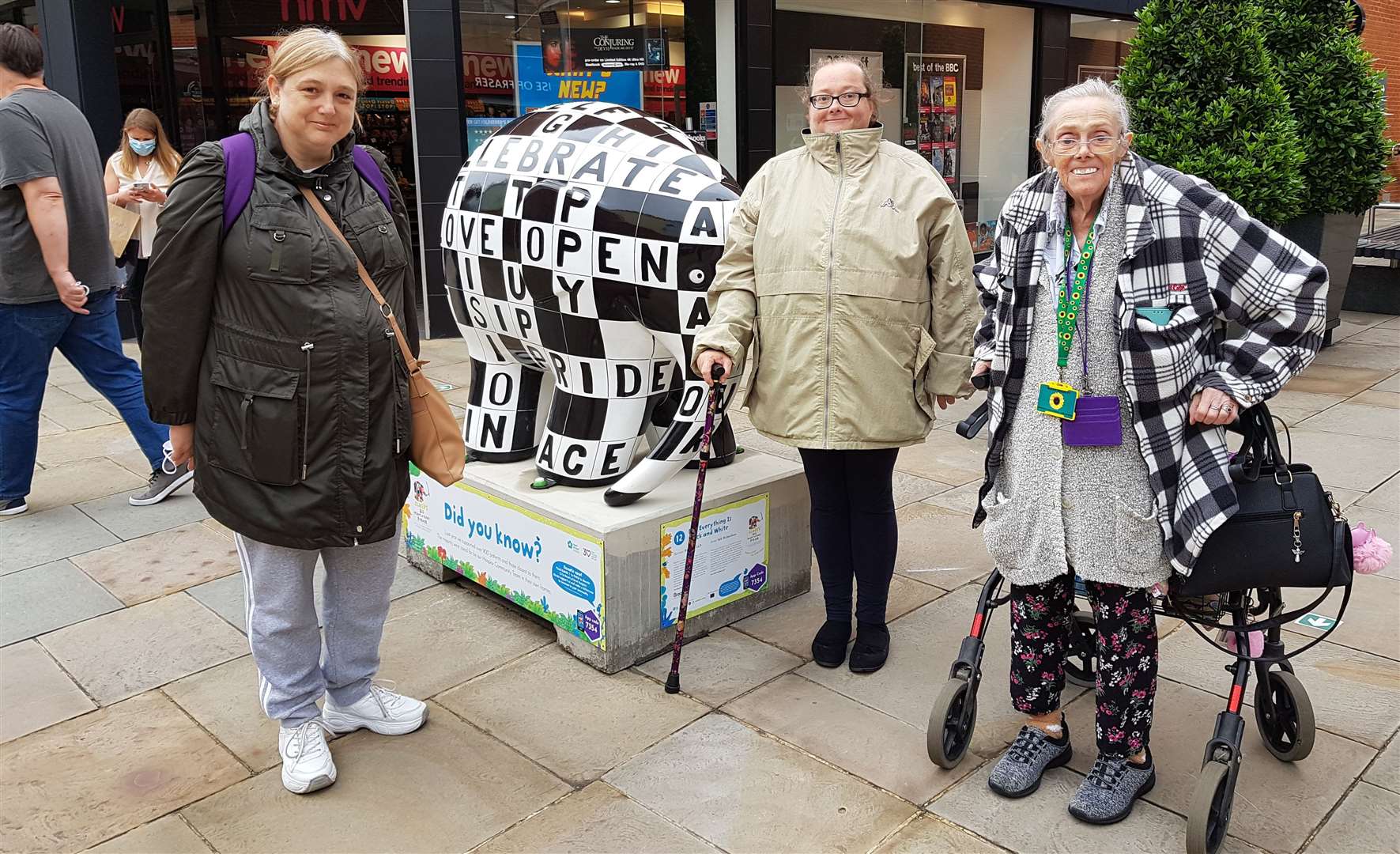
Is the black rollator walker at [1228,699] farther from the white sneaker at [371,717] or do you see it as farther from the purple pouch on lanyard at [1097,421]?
the white sneaker at [371,717]

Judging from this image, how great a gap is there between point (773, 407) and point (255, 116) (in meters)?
1.58

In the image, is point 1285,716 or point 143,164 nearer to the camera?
point 1285,716

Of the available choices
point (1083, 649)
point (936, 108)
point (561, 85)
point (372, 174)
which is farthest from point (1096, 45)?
point (372, 174)

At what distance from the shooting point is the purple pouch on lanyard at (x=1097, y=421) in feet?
8.77

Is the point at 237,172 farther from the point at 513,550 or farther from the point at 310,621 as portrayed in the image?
the point at 513,550

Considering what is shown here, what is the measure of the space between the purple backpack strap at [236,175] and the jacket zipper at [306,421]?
33cm

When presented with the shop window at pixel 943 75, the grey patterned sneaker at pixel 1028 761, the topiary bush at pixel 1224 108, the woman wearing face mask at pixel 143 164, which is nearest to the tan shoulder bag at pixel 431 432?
the grey patterned sneaker at pixel 1028 761

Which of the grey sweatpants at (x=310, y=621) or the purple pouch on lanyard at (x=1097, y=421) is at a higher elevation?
the purple pouch on lanyard at (x=1097, y=421)

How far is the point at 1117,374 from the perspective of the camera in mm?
2672

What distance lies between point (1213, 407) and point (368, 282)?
2.01 metres

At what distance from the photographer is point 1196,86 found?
725 cm

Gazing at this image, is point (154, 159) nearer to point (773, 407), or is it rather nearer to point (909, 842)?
point (773, 407)

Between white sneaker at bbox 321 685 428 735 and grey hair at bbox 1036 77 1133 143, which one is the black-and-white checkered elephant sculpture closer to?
white sneaker at bbox 321 685 428 735

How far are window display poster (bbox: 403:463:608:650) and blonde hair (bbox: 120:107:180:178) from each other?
406cm
